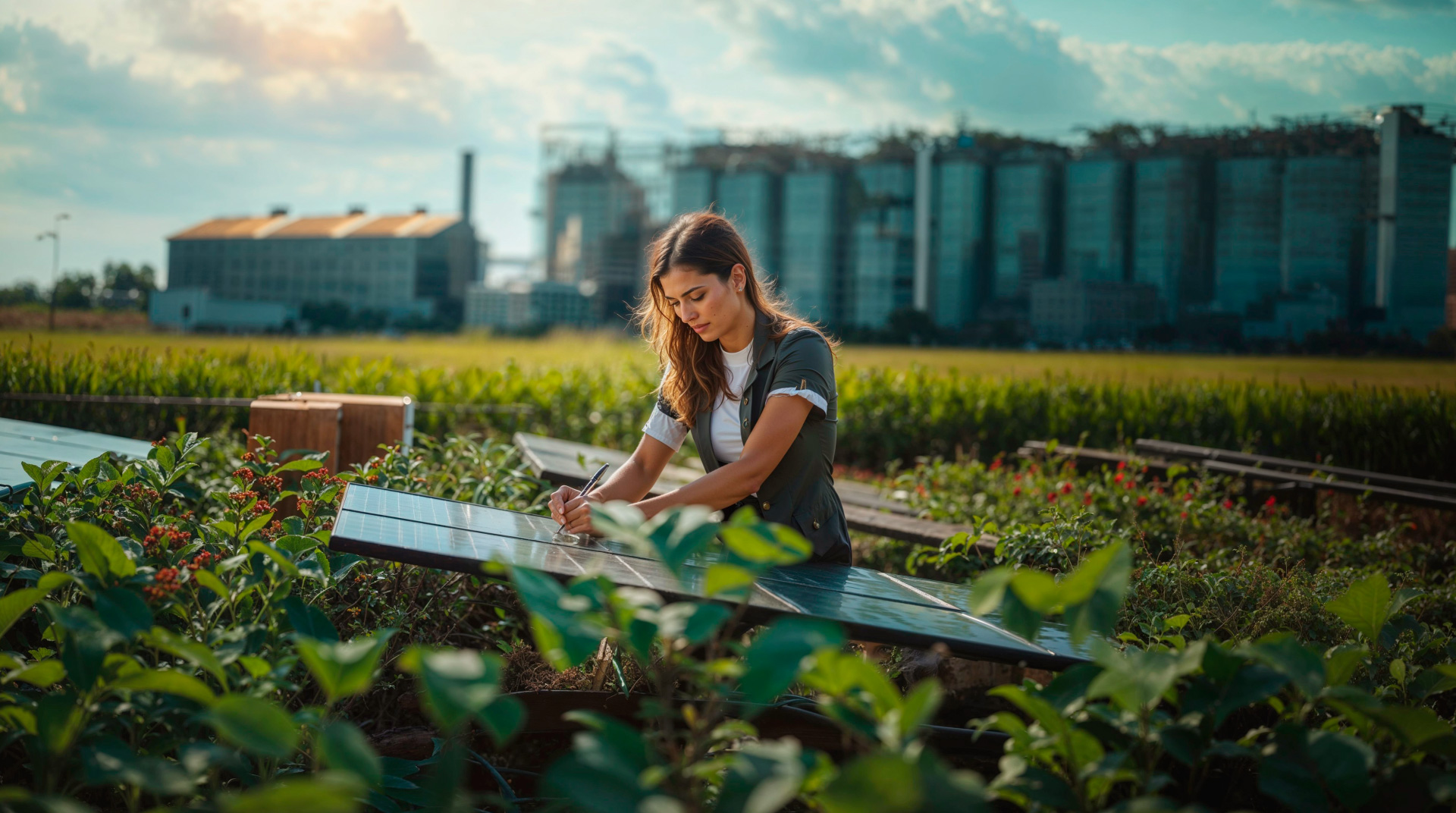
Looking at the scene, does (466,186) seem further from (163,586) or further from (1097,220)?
(163,586)

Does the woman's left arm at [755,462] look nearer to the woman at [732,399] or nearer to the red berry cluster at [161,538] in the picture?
the woman at [732,399]

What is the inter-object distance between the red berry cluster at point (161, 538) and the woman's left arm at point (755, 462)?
1026 mm

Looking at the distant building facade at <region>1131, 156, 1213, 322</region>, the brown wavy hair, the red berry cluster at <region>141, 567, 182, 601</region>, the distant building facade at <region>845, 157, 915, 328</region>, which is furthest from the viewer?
the distant building facade at <region>845, 157, 915, 328</region>

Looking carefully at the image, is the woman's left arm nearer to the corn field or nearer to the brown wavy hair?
the brown wavy hair

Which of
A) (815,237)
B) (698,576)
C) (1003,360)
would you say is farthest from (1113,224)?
(698,576)

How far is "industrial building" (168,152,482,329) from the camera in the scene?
150ft

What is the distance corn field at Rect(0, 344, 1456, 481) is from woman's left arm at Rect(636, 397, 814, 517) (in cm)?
429

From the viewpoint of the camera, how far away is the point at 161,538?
5.62 feet

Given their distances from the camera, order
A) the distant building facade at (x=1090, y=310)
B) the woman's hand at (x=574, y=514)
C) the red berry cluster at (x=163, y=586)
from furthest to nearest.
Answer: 1. the distant building facade at (x=1090, y=310)
2. the woman's hand at (x=574, y=514)
3. the red berry cluster at (x=163, y=586)

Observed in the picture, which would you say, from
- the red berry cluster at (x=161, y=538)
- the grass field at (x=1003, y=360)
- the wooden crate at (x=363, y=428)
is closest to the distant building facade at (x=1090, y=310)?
the grass field at (x=1003, y=360)

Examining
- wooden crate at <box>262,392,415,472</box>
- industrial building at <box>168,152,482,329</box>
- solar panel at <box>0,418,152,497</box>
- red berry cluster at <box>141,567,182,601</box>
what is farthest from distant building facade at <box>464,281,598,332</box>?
red berry cluster at <box>141,567,182,601</box>

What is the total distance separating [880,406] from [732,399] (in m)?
5.44

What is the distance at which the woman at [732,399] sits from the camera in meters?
2.33

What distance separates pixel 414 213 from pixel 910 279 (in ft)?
109
